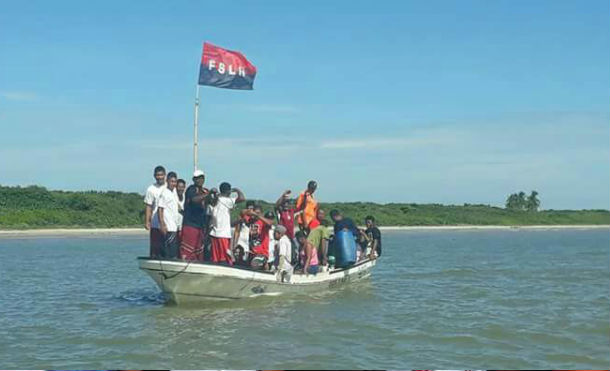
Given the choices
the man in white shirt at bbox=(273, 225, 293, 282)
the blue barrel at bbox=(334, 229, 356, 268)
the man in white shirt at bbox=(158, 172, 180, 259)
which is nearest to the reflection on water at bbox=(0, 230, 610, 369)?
the man in white shirt at bbox=(273, 225, 293, 282)

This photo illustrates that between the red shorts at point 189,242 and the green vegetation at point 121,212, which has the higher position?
the green vegetation at point 121,212

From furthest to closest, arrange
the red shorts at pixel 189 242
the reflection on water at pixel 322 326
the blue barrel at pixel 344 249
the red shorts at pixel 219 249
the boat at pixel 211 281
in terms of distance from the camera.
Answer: the blue barrel at pixel 344 249, the red shorts at pixel 219 249, the red shorts at pixel 189 242, the boat at pixel 211 281, the reflection on water at pixel 322 326

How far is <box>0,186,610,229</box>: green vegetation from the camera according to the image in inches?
2189

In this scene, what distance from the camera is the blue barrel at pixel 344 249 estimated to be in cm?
1748

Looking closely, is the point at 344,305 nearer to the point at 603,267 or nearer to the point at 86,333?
the point at 86,333

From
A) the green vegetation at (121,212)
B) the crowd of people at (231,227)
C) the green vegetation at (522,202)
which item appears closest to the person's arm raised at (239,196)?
the crowd of people at (231,227)

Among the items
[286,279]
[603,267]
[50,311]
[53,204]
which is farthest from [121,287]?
[53,204]

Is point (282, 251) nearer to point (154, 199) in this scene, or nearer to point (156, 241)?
point (156, 241)

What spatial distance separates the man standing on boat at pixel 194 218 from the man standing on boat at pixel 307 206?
3.27 metres

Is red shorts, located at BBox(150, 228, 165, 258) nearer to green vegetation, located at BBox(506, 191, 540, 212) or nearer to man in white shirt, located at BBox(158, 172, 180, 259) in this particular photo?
man in white shirt, located at BBox(158, 172, 180, 259)

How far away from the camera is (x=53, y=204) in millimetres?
61000

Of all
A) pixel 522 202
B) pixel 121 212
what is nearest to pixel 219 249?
pixel 121 212

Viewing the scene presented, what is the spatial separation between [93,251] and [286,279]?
75.4 feet

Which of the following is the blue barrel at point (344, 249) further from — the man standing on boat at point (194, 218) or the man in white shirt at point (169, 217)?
the man in white shirt at point (169, 217)
